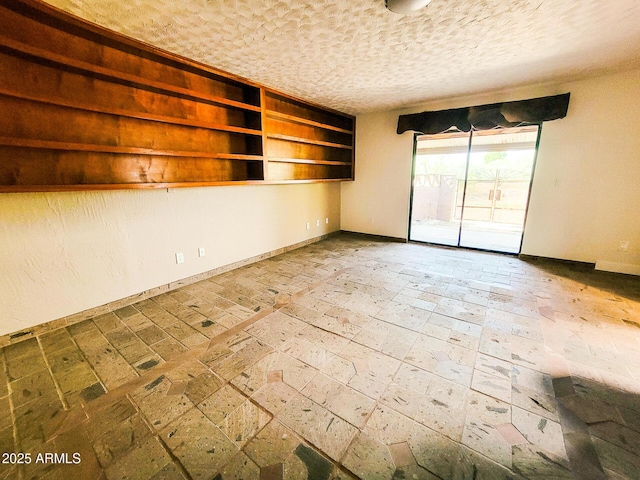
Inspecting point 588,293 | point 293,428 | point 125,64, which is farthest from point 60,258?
point 588,293

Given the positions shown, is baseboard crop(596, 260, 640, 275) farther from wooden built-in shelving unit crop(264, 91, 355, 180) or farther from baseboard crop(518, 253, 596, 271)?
wooden built-in shelving unit crop(264, 91, 355, 180)

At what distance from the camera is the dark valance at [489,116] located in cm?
354

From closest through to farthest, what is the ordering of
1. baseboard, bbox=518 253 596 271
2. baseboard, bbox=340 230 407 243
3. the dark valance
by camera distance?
the dark valance
baseboard, bbox=518 253 596 271
baseboard, bbox=340 230 407 243

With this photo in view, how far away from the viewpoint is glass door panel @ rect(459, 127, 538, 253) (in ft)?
18.5

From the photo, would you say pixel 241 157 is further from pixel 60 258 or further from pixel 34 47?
pixel 60 258

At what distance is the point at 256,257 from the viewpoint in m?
4.23

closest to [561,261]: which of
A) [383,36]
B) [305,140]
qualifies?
[383,36]

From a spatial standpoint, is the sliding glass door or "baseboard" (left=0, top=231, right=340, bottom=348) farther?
the sliding glass door

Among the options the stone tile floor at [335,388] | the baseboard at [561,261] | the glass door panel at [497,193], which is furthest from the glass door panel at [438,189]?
the stone tile floor at [335,388]

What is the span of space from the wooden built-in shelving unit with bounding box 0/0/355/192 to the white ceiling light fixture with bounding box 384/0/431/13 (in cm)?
197

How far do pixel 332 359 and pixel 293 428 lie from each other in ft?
1.97

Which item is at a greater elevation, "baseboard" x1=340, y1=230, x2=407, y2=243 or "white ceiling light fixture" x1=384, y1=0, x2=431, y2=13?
"white ceiling light fixture" x1=384, y1=0, x2=431, y2=13

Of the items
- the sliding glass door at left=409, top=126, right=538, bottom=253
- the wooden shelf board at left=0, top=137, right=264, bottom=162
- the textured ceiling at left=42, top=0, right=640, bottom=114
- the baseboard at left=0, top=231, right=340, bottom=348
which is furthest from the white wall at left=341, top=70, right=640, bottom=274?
the baseboard at left=0, top=231, right=340, bottom=348

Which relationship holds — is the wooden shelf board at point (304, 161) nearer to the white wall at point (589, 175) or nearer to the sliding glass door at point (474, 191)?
the sliding glass door at point (474, 191)
